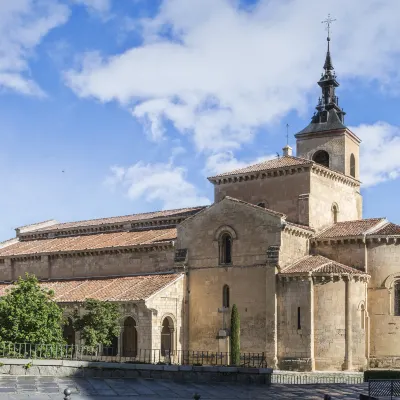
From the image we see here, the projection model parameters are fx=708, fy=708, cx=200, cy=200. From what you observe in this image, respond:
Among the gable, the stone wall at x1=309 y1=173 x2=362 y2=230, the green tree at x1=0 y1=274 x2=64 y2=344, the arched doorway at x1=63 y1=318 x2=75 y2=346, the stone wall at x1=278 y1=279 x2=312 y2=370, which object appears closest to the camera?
the green tree at x1=0 y1=274 x2=64 y2=344

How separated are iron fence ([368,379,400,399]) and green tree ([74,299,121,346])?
21189mm

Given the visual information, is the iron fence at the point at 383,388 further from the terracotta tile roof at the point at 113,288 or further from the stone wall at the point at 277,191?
the stone wall at the point at 277,191

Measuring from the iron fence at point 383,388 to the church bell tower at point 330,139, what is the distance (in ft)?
89.7

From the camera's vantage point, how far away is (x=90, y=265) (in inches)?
2040

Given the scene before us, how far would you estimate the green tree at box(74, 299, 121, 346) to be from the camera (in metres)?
41.4

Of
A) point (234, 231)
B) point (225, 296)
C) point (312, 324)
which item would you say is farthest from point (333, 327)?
point (234, 231)

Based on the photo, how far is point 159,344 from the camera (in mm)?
41844

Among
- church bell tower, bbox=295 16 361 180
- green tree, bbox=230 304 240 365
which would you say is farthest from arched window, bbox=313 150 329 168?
green tree, bbox=230 304 240 365

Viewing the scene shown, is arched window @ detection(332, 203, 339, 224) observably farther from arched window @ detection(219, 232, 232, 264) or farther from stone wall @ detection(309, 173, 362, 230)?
arched window @ detection(219, 232, 232, 264)

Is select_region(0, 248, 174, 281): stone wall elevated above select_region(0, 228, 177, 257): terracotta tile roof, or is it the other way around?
select_region(0, 228, 177, 257): terracotta tile roof

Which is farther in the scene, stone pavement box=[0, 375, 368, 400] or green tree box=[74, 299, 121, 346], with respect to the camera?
green tree box=[74, 299, 121, 346]

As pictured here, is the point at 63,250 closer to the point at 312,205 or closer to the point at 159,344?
the point at 159,344

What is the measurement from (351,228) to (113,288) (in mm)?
15791

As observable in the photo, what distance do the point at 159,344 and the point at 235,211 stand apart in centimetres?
920
